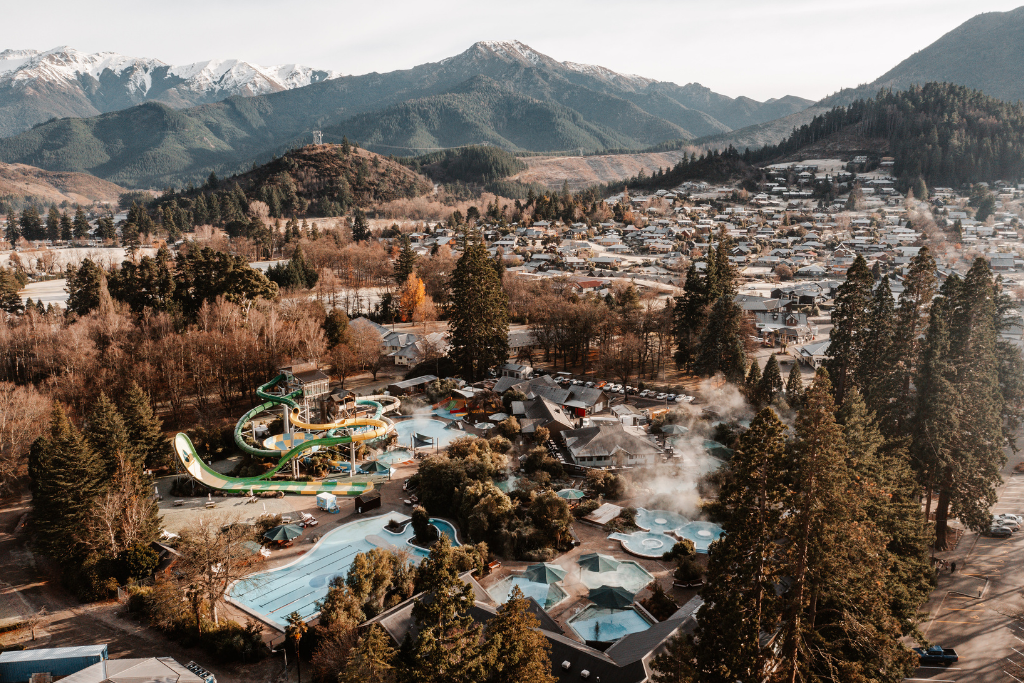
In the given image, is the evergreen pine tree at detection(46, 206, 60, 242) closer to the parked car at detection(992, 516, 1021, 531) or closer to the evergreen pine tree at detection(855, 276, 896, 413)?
the evergreen pine tree at detection(855, 276, 896, 413)

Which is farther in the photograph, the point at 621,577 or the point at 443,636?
the point at 621,577

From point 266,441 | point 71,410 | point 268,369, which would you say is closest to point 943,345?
point 266,441

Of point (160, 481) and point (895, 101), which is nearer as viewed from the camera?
point (160, 481)

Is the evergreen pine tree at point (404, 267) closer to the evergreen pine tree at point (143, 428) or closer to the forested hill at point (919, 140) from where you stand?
the evergreen pine tree at point (143, 428)

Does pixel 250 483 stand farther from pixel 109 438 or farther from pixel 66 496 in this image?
pixel 66 496

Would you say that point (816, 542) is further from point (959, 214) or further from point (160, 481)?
point (959, 214)

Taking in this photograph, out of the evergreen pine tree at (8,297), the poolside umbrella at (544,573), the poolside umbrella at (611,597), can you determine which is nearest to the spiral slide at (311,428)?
the poolside umbrella at (544,573)

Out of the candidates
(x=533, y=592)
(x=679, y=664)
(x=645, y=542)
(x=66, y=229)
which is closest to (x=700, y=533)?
(x=645, y=542)
